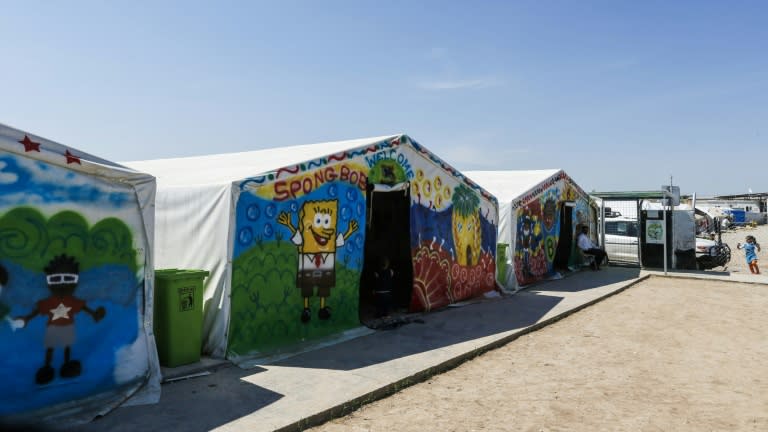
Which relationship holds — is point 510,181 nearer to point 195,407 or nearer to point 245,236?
point 245,236

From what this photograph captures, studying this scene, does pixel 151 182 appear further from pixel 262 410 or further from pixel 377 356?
pixel 377 356

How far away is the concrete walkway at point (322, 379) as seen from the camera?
4660 mm

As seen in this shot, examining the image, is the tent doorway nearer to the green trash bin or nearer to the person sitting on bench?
the person sitting on bench

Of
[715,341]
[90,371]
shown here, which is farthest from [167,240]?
[715,341]

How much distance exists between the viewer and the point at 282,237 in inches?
281

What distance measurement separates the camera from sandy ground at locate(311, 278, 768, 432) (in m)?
5.03

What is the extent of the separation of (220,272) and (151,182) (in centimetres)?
148

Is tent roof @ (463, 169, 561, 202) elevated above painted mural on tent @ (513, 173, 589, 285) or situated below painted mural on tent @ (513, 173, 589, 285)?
above

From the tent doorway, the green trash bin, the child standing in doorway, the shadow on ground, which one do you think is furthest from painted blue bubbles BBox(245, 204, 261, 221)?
the tent doorway

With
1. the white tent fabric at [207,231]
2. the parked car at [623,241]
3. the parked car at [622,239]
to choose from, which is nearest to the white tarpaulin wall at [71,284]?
the white tent fabric at [207,231]

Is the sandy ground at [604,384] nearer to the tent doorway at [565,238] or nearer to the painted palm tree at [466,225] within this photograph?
the painted palm tree at [466,225]

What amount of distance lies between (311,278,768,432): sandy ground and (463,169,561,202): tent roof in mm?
4801

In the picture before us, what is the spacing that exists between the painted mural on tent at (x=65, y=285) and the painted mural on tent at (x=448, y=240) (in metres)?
5.43

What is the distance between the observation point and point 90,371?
16.3 feet
